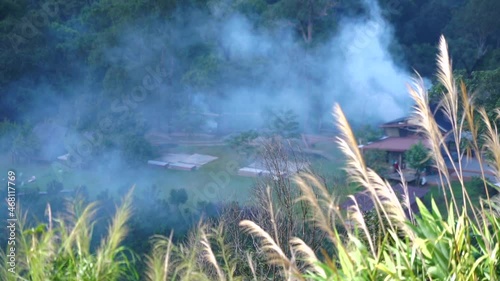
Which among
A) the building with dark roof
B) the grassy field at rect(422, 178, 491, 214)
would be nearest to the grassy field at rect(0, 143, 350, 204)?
the building with dark roof

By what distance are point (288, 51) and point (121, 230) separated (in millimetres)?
12506

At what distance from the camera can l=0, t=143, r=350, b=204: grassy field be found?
957cm

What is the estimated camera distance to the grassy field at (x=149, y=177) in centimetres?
957

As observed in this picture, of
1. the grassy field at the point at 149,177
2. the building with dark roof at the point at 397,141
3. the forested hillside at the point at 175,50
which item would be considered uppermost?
the forested hillside at the point at 175,50

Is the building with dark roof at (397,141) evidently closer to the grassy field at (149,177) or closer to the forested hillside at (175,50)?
the grassy field at (149,177)

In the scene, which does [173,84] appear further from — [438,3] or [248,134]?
[438,3]

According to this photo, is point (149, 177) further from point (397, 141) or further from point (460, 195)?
point (460, 195)

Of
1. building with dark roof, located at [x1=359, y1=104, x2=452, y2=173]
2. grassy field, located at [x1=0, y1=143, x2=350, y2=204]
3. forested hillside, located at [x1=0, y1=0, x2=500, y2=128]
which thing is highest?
forested hillside, located at [x1=0, y1=0, x2=500, y2=128]

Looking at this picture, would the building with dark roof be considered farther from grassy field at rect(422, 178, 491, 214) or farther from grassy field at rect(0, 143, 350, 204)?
grassy field at rect(422, 178, 491, 214)

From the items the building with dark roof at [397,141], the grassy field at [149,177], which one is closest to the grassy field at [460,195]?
the building with dark roof at [397,141]

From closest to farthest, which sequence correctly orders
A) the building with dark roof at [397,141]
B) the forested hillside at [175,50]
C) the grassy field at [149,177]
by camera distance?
the grassy field at [149,177] < the building with dark roof at [397,141] < the forested hillside at [175,50]

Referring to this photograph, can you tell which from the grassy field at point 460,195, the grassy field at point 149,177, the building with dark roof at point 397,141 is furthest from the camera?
the building with dark roof at point 397,141

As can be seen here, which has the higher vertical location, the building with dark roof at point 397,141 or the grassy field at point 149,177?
the building with dark roof at point 397,141

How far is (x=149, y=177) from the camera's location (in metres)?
10.4
